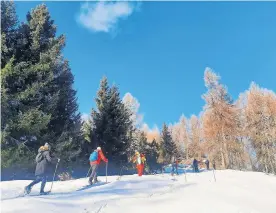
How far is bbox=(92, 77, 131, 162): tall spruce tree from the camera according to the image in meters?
27.3

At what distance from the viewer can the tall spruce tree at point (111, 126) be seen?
27266mm

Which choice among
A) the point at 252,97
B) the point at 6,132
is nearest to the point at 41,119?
the point at 6,132

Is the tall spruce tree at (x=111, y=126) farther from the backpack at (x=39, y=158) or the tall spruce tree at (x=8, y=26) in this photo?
the backpack at (x=39, y=158)

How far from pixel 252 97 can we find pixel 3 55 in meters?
31.7

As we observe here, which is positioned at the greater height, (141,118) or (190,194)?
(141,118)

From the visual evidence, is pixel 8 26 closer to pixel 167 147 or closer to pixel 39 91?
pixel 39 91

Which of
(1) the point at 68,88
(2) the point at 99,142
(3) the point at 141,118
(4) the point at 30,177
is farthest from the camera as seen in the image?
(3) the point at 141,118

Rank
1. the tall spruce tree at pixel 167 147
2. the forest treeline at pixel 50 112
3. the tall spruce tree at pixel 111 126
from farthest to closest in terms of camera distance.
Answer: the tall spruce tree at pixel 167 147 → the tall spruce tree at pixel 111 126 → the forest treeline at pixel 50 112

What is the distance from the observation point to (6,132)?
54.5 ft

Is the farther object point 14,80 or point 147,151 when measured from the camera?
point 147,151

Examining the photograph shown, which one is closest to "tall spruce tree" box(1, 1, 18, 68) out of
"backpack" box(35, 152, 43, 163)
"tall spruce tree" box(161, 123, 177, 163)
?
"backpack" box(35, 152, 43, 163)

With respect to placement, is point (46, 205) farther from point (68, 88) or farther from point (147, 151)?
point (147, 151)

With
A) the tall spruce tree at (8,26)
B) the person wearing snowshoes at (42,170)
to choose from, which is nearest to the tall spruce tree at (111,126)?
the tall spruce tree at (8,26)

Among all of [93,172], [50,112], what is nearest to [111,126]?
[50,112]
